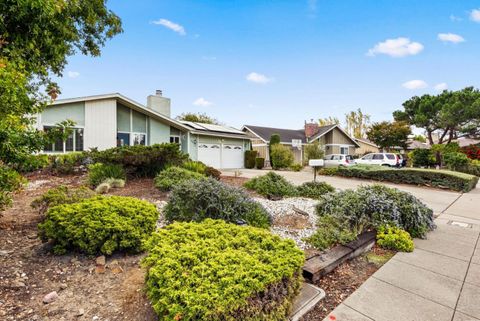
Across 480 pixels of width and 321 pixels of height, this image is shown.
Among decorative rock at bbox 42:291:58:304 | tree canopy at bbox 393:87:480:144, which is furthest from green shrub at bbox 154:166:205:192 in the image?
tree canopy at bbox 393:87:480:144

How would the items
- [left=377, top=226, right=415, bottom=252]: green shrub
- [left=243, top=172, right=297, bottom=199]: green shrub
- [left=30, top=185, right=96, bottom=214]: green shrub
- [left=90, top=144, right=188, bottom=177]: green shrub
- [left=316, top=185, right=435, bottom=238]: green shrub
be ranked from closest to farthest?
[left=377, top=226, right=415, bottom=252]: green shrub → [left=30, top=185, right=96, bottom=214]: green shrub → [left=316, top=185, right=435, bottom=238]: green shrub → [left=243, top=172, right=297, bottom=199]: green shrub → [left=90, top=144, right=188, bottom=177]: green shrub

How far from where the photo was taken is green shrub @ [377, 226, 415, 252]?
365cm

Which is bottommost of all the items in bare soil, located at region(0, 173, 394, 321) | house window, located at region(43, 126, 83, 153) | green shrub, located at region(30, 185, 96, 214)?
bare soil, located at region(0, 173, 394, 321)

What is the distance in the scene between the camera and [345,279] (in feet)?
9.23

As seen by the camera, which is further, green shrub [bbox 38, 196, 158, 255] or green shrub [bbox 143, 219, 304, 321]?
green shrub [bbox 38, 196, 158, 255]

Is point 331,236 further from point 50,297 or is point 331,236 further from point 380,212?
point 50,297

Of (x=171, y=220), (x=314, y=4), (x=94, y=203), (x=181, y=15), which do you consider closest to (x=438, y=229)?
(x=171, y=220)

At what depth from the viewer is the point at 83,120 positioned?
12648 mm

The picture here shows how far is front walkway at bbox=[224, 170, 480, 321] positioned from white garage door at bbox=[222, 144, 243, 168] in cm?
1558

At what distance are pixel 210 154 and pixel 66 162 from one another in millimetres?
9258

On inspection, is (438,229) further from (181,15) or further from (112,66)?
(112,66)

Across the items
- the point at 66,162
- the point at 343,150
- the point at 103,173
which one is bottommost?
the point at 103,173

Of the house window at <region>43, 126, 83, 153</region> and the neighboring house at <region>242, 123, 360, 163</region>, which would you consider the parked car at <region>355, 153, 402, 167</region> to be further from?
the house window at <region>43, 126, 83, 153</region>

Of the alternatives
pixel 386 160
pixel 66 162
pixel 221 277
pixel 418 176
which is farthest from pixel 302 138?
pixel 221 277
